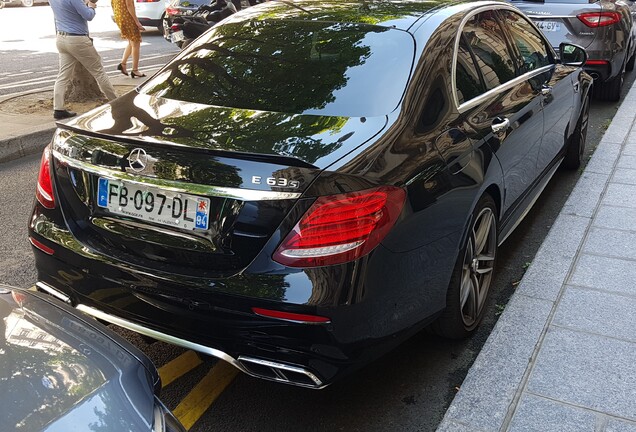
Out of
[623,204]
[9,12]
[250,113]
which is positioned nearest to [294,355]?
[250,113]

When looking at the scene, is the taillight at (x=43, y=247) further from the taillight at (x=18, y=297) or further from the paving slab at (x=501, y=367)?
the paving slab at (x=501, y=367)

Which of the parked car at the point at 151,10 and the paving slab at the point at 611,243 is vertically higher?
the paving slab at the point at 611,243

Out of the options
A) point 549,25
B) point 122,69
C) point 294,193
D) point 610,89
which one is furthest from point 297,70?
point 122,69

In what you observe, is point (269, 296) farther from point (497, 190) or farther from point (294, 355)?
point (497, 190)

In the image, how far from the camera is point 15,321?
6.82ft

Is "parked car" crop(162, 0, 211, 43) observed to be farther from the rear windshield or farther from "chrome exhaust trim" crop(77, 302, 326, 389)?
"chrome exhaust trim" crop(77, 302, 326, 389)

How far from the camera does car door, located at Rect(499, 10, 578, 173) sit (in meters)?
4.36

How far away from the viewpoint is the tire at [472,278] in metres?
A: 3.16

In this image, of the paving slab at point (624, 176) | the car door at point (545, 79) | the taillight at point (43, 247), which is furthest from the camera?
the paving slab at point (624, 176)

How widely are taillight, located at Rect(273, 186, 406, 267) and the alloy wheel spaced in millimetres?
961

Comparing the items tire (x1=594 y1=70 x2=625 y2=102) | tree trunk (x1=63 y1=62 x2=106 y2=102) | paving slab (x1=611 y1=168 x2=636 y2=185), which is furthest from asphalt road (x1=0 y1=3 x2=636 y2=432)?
tire (x1=594 y1=70 x2=625 y2=102)

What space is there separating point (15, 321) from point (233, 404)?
1.15 meters

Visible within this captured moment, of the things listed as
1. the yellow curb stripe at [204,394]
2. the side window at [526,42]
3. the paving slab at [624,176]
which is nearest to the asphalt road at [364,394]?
the yellow curb stripe at [204,394]

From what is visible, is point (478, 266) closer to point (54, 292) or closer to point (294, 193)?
point (294, 193)
